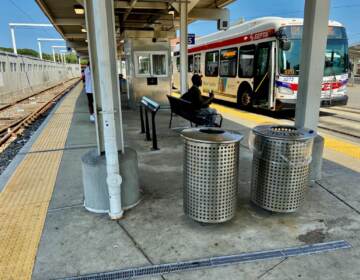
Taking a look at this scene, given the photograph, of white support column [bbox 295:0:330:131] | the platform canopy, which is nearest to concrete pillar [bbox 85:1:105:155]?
white support column [bbox 295:0:330:131]

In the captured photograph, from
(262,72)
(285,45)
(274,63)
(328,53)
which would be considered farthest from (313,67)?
(328,53)

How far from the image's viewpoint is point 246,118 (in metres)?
9.58

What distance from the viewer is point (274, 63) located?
378 inches

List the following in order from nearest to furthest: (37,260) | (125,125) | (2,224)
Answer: (37,260)
(2,224)
(125,125)

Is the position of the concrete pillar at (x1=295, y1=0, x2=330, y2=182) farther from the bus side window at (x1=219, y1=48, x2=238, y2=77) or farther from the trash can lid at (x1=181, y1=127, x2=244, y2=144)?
the bus side window at (x1=219, y1=48, x2=238, y2=77)

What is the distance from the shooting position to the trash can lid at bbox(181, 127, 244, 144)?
9.35ft

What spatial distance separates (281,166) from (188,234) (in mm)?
1167

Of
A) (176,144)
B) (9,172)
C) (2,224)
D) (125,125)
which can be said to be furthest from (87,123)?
(2,224)

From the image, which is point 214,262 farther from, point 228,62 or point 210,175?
point 228,62

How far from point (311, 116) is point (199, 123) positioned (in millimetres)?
2749

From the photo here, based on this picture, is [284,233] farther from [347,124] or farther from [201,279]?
[347,124]

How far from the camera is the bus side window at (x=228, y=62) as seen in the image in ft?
40.2

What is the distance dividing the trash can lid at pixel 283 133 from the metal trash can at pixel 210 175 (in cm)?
38

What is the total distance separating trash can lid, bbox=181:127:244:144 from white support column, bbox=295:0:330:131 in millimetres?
1484
